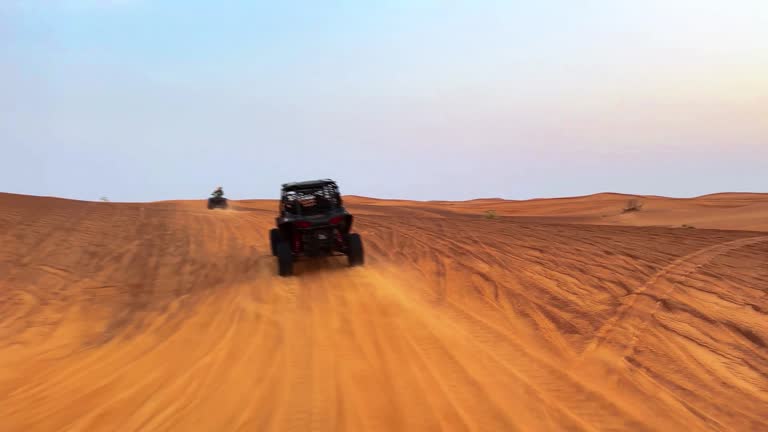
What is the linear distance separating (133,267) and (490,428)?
419 inches

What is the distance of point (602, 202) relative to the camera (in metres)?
43.1

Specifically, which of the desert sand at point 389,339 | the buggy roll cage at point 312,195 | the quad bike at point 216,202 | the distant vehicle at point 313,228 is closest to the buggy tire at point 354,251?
the distant vehicle at point 313,228

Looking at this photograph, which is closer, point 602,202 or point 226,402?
point 226,402

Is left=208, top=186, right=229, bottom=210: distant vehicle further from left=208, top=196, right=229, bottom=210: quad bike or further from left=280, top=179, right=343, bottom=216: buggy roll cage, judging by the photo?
left=280, top=179, right=343, bottom=216: buggy roll cage

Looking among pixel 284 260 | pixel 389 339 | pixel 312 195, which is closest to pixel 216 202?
pixel 312 195

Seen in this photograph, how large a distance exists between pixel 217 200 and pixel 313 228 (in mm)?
22751

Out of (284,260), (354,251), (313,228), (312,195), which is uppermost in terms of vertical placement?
(312,195)

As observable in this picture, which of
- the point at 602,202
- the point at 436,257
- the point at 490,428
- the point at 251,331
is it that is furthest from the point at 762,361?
the point at 602,202

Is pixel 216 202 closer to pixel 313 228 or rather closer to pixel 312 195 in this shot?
pixel 312 195

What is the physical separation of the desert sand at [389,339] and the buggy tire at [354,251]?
1.10 feet

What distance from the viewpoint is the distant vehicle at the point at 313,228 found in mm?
11573

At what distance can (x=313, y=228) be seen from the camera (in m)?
11.6

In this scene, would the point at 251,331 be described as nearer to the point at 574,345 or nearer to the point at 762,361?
the point at 574,345

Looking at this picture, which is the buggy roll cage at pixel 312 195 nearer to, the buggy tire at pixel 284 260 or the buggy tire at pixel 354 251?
the buggy tire at pixel 354 251
